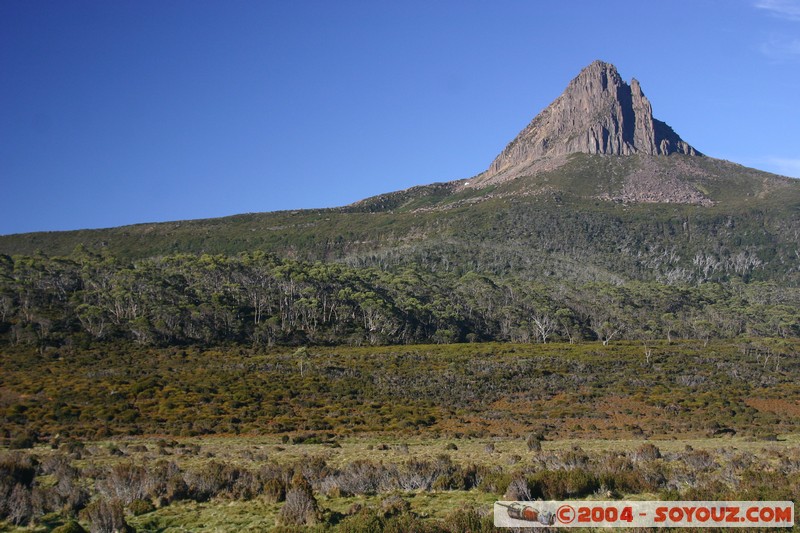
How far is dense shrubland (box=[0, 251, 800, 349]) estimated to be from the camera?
73938 mm

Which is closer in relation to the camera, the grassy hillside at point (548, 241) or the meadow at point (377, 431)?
the meadow at point (377, 431)

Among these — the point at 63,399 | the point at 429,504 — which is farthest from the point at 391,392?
the point at 429,504

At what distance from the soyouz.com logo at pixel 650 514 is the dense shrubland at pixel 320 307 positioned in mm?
67863

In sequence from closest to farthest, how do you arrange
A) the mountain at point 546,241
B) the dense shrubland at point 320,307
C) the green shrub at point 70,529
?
the green shrub at point 70,529, the dense shrubland at point 320,307, the mountain at point 546,241

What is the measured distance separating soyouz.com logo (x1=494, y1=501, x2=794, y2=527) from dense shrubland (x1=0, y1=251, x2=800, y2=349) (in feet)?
223

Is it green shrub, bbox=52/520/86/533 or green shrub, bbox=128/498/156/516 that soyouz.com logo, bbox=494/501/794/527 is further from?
green shrub, bbox=128/498/156/516

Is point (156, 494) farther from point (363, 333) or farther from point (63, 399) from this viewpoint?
point (363, 333)

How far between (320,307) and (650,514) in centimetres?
8142

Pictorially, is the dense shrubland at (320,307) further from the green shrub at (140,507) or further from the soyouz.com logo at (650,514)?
the soyouz.com logo at (650,514)

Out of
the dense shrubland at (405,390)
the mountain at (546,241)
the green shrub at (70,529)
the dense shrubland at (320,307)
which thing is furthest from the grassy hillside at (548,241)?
the green shrub at (70,529)

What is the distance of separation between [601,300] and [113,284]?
7684 cm

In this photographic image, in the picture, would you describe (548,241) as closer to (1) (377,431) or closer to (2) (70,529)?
(1) (377,431)

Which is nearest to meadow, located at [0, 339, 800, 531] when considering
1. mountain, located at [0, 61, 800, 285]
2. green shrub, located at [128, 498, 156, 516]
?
green shrub, located at [128, 498, 156, 516]

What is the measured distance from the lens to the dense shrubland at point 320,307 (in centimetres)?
7394
